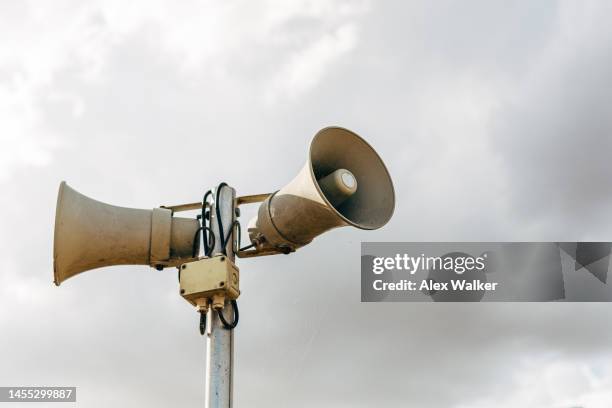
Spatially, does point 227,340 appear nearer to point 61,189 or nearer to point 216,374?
point 216,374

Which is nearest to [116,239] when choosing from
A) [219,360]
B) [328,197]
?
[219,360]

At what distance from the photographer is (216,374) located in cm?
432

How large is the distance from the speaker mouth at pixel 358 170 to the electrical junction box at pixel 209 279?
964mm

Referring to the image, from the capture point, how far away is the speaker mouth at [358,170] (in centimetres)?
508

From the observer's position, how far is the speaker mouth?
508 cm

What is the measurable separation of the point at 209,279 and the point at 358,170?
1.47 meters

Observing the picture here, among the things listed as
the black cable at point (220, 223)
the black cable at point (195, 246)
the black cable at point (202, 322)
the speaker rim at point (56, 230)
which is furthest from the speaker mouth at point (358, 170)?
the speaker rim at point (56, 230)

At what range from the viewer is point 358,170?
5.32 meters

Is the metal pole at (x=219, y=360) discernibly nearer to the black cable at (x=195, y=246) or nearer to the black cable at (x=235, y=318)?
the black cable at (x=235, y=318)

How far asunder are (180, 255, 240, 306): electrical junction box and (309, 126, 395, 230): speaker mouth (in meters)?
0.96

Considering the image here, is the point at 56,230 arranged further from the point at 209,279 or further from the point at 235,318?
the point at 235,318

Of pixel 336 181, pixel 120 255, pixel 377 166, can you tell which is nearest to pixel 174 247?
pixel 120 255

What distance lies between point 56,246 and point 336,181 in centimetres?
180

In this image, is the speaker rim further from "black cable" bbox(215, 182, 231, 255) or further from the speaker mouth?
the speaker mouth
